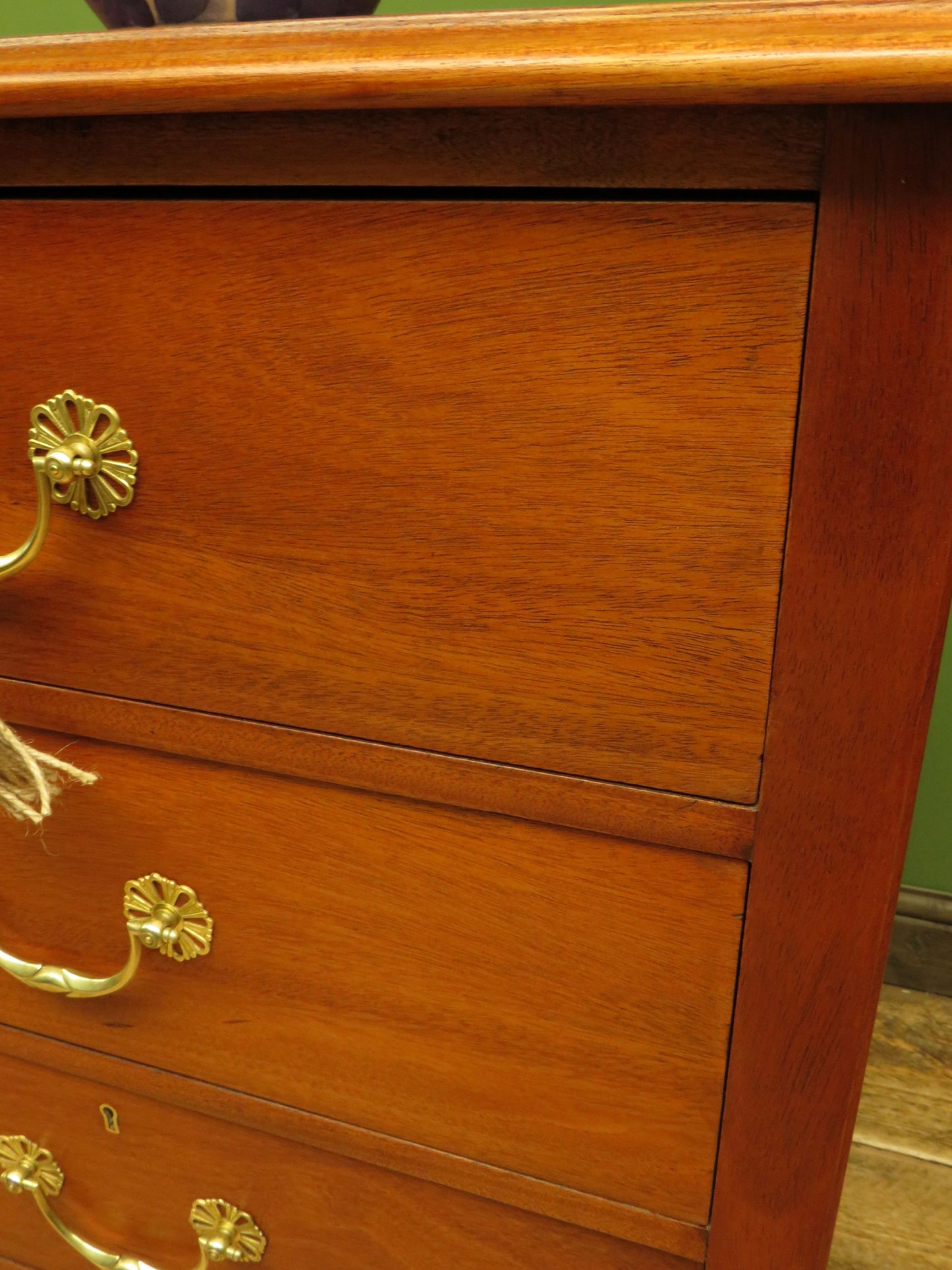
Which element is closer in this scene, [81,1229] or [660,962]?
[660,962]

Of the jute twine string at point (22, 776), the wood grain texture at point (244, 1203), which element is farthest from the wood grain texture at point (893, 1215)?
the jute twine string at point (22, 776)

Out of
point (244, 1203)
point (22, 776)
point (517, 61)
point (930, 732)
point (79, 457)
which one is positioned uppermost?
point (517, 61)

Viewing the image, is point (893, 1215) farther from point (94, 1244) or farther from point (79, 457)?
point (79, 457)

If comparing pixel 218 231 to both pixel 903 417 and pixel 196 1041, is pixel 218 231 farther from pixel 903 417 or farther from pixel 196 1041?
pixel 196 1041

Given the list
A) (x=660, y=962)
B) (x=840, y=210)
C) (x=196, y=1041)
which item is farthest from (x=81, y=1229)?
(x=840, y=210)

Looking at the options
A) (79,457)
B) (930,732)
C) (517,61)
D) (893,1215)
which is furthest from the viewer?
(930,732)

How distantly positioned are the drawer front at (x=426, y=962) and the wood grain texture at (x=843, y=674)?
0.06ft

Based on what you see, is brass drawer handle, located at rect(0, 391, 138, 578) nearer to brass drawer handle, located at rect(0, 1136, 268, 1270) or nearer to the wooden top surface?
the wooden top surface

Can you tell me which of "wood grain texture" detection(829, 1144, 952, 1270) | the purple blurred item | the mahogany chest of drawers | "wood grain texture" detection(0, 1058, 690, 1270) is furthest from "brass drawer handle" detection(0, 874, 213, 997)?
"wood grain texture" detection(829, 1144, 952, 1270)

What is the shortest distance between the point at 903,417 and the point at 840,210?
0.06 m

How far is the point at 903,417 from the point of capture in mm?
289

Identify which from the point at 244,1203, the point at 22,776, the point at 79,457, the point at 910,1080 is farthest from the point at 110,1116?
the point at 910,1080

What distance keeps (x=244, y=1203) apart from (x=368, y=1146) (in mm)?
103

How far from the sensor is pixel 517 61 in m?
0.26
